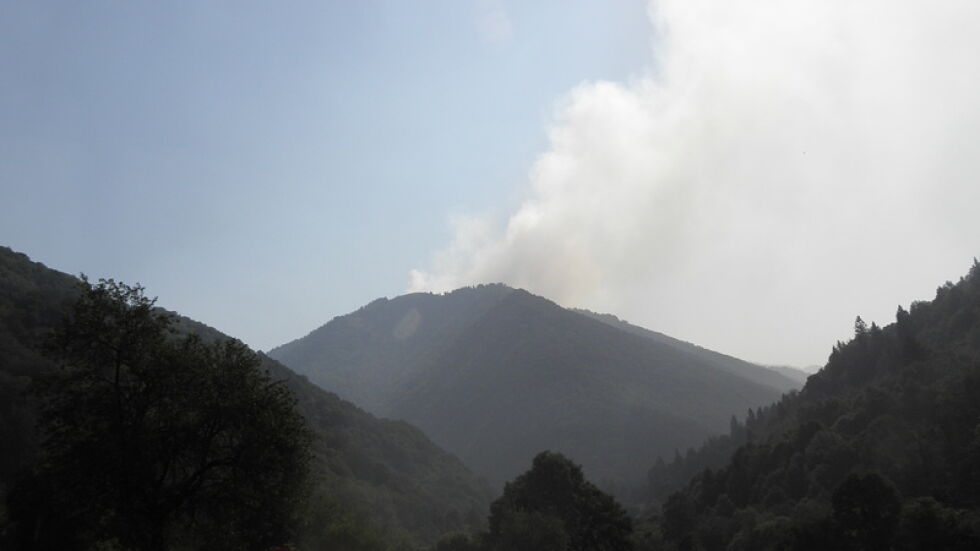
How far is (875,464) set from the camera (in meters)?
119

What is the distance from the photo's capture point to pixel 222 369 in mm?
30734

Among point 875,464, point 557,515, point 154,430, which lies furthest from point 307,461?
point 875,464

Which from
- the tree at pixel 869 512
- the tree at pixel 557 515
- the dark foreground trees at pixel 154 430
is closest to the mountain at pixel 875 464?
the tree at pixel 869 512

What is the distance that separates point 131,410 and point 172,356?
2.87 m

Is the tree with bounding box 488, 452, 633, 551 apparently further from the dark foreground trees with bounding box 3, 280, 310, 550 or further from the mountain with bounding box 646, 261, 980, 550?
the dark foreground trees with bounding box 3, 280, 310, 550

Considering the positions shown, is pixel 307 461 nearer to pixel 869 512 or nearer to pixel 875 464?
pixel 869 512

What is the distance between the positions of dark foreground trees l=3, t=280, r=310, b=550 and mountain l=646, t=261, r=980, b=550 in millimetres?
76862

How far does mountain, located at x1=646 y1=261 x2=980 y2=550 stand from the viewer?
84.2 metres

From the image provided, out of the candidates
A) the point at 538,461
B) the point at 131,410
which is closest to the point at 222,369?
the point at 131,410

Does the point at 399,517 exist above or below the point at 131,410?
below

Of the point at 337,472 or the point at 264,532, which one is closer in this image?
the point at 264,532

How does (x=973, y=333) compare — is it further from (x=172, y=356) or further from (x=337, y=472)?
(x=172, y=356)

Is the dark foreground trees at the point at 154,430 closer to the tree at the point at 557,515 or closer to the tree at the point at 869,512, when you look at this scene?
the tree at the point at 557,515

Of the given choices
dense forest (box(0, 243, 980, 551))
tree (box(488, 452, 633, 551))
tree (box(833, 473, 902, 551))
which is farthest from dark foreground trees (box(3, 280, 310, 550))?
tree (box(833, 473, 902, 551))
